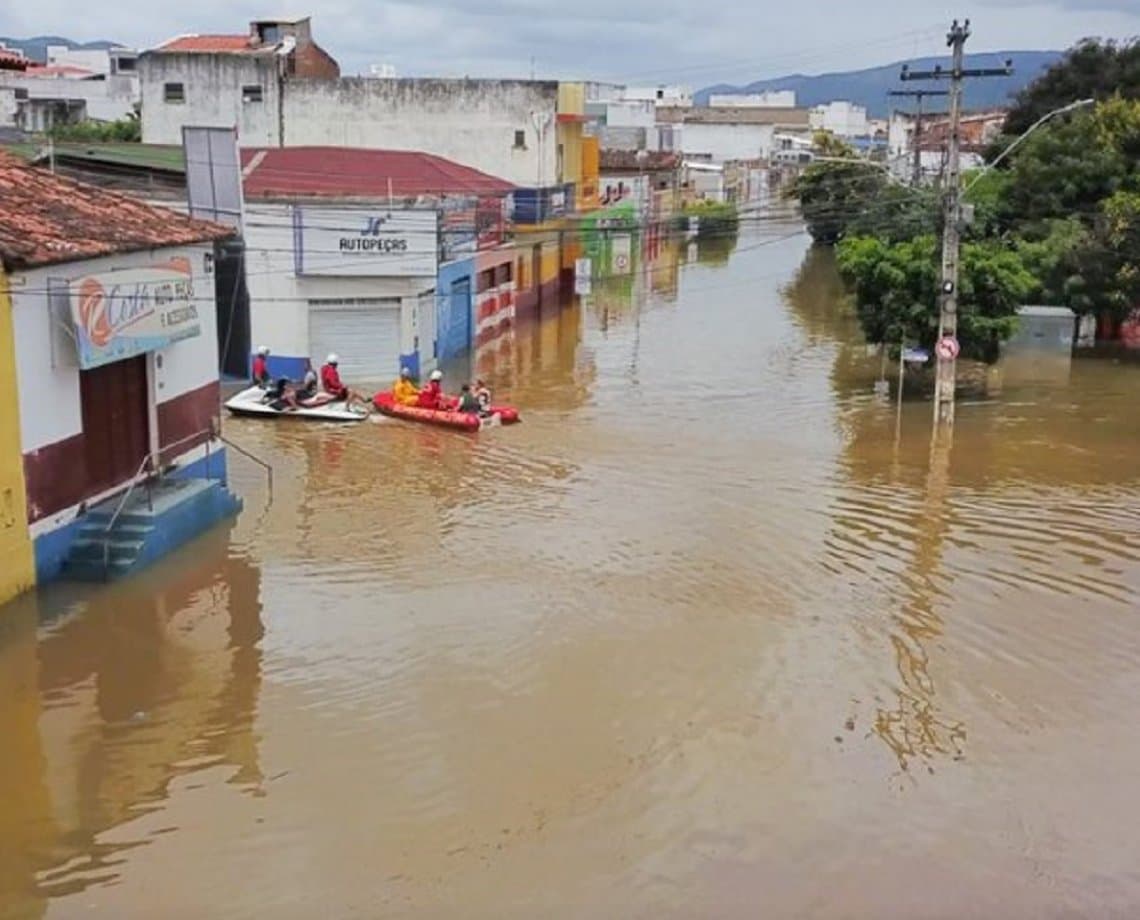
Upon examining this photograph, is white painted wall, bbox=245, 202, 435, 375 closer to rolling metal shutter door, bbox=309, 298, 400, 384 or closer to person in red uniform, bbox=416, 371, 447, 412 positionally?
rolling metal shutter door, bbox=309, 298, 400, 384

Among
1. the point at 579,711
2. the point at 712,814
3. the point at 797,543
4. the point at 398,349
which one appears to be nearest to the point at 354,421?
the point at 398,349

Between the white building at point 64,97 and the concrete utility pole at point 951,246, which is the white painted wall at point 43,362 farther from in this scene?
the white building at point 64,97

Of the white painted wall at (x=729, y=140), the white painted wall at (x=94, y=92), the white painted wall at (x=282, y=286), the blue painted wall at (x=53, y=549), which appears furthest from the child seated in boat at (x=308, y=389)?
the white painted wall at (x=729, y=140)

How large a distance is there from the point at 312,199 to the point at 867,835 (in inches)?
906

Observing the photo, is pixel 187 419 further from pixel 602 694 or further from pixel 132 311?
pixel 602 694

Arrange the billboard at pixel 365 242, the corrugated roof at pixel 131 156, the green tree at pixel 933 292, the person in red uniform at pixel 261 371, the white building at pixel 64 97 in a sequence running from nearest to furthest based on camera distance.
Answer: the person in red uniform at pixel 261 371, the green tree at pixel 933 292, the billboard at pixel 365 242, the corrugated roof at pixel 131 156, the white building at pixel 64 97

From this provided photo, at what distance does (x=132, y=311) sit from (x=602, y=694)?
26.5 ft

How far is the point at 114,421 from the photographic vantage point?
1778cm

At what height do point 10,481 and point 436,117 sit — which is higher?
point 436,117

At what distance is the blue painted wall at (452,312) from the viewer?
35.2 meters

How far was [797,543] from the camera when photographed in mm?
18641

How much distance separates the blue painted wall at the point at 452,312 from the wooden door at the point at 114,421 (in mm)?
16124

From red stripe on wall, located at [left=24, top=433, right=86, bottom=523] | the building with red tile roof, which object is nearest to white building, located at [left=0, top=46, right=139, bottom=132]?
the building with red tile roof

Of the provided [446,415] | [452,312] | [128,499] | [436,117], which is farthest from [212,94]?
[128,499]
